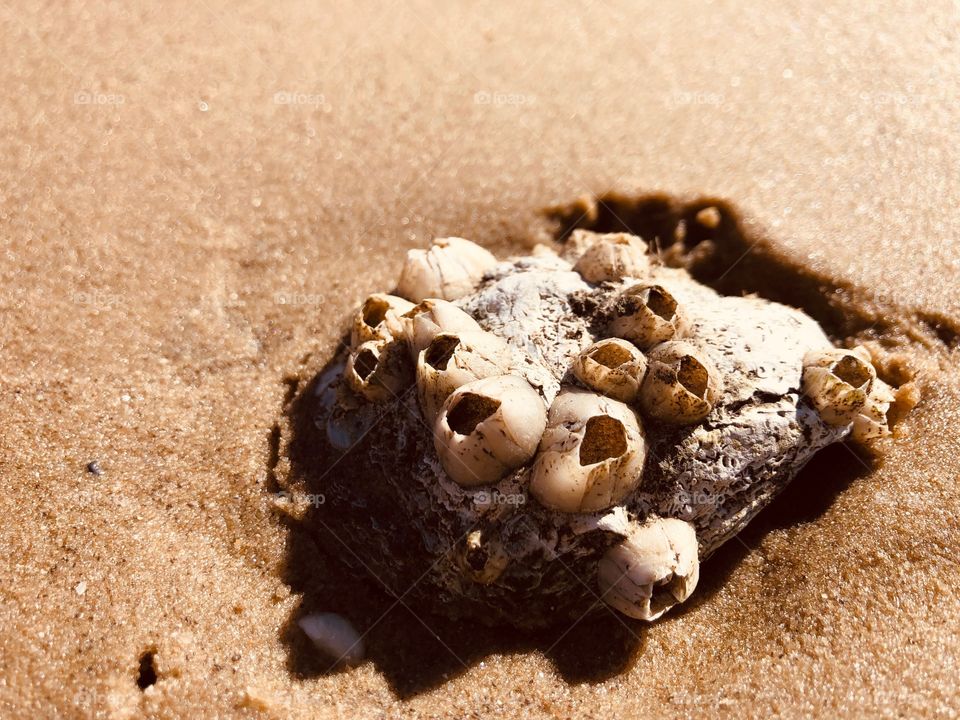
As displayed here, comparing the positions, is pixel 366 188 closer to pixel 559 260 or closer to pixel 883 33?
pixel 559 260

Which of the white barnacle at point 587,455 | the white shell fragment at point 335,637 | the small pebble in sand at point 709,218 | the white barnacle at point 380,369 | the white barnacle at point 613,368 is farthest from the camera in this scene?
the small pebble in sand at point 709,218

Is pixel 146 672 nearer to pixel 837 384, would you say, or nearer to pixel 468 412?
pixel 468 412

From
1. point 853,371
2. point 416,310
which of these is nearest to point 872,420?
point 853,371

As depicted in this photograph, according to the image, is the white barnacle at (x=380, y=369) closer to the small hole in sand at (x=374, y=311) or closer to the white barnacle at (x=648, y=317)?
the small hole in sand at (x=374, y=311)

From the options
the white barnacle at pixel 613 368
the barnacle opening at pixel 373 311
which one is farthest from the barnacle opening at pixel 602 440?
the barnacle opening at pixel 373 311

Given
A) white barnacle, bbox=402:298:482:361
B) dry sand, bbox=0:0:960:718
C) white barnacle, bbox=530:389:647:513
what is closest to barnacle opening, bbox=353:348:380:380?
white barnacle, bbox=402:298:482:361

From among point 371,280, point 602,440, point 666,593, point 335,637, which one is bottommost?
point 335,637
